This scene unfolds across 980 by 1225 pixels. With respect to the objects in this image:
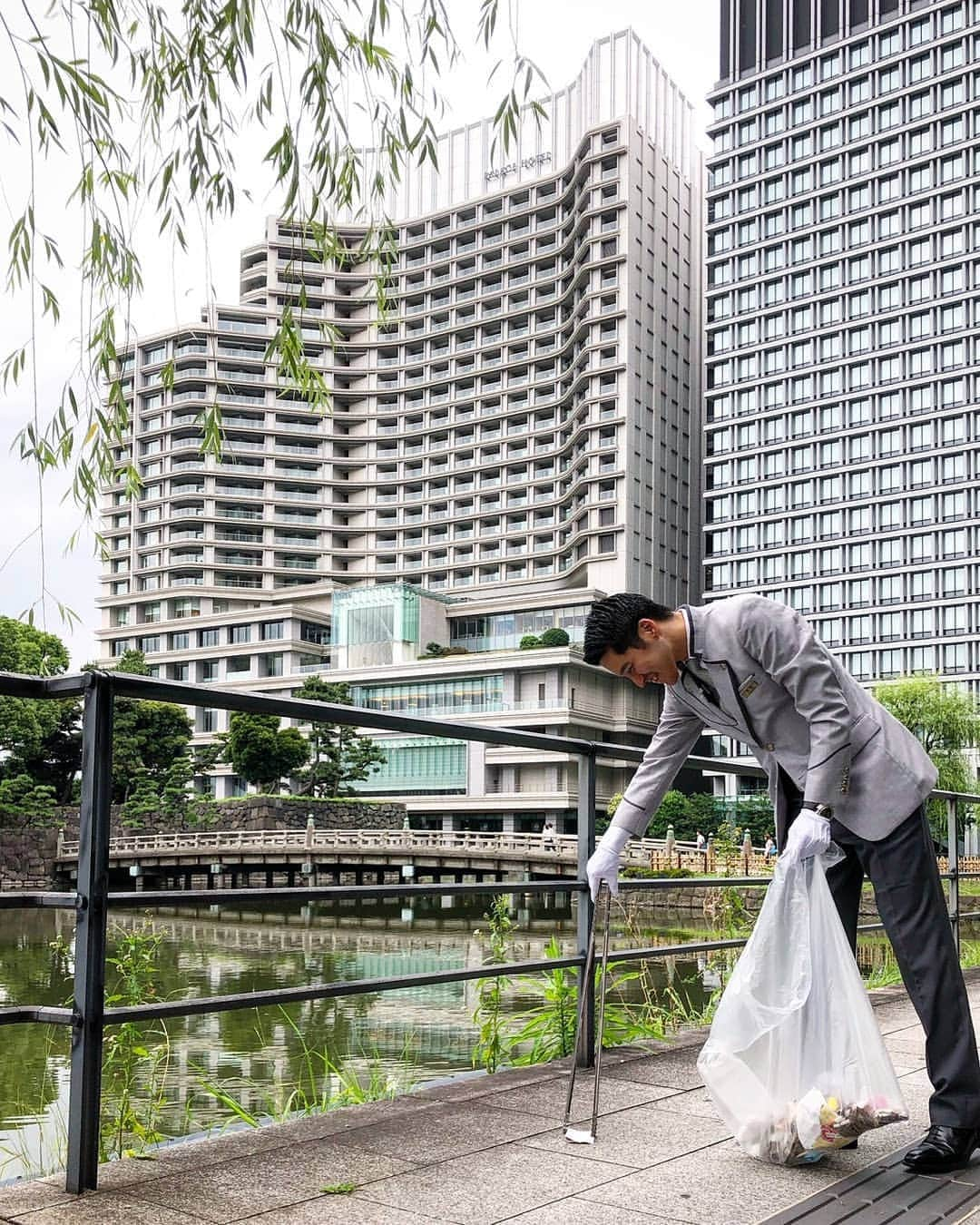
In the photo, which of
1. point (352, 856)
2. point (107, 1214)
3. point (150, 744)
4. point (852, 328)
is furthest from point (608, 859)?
point (852, 328)

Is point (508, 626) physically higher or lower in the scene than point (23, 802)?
higher

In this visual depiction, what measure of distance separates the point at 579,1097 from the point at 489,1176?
2.84ft

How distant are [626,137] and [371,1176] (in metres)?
73.3

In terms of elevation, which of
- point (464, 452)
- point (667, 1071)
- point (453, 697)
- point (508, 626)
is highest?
point (464, 452)

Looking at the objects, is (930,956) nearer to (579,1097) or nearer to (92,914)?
(579,1097)

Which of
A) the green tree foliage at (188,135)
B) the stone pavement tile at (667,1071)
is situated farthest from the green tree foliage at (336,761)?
the green tree foliage at (188,135)

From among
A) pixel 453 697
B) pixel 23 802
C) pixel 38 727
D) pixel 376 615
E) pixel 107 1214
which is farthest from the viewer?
pixel 376 615

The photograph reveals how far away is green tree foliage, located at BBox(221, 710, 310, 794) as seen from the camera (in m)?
46.8

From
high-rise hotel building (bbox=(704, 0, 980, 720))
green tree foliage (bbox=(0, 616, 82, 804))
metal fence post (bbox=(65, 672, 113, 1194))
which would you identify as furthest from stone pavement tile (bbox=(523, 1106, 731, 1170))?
high-rise hotel building (bbox=(704, 0, 980, 720))

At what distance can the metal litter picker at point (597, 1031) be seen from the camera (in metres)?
2.80

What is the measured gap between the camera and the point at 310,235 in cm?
382

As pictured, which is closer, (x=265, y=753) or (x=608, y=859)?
(x=608, y=859)

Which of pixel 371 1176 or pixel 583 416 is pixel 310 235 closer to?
pixel 371 1176

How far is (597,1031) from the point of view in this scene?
11.4 ft
